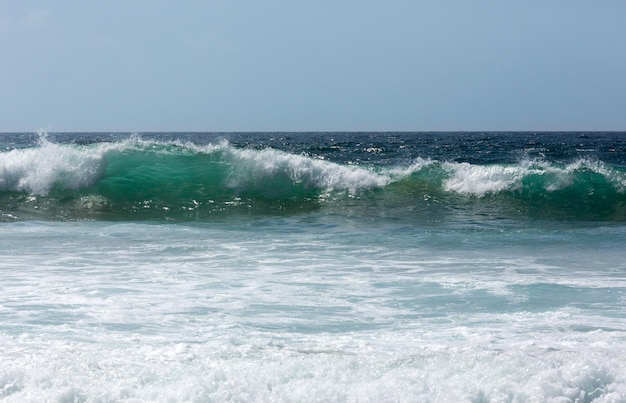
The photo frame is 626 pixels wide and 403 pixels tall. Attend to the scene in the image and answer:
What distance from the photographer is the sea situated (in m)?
4.05

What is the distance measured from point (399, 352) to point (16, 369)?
2314mm

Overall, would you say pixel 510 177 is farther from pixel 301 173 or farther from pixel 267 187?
pixel 267 187

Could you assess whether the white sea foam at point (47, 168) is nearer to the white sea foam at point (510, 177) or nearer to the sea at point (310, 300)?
the sea at point (310, 300)

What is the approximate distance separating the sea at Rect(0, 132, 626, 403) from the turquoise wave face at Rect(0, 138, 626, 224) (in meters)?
0.15

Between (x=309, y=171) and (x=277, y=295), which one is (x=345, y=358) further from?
(x=309, y=171)

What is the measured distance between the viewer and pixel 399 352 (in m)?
4.59

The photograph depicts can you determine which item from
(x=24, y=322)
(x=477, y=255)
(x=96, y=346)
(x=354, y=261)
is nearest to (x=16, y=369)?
(x=96, y=346)

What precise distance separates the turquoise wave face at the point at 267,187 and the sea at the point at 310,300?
150 mm

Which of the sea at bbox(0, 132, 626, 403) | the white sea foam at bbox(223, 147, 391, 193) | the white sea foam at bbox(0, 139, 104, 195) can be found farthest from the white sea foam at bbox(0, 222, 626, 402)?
the white sea foam at bbox(223, 147, 391, 193)

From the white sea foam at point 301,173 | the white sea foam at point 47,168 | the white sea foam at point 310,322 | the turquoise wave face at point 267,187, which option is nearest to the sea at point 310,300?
the white sea foam at point 310,322

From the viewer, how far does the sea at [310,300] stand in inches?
159

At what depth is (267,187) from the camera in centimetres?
1647

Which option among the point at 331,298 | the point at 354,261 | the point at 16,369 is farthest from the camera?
the point at 354,261

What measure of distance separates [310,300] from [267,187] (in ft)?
34.1
